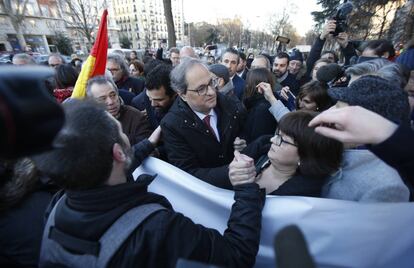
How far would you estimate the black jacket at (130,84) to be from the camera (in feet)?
16.2

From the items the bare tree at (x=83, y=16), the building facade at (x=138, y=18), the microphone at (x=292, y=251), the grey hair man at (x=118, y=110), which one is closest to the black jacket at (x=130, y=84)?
the grey hair man at (x=118, y=110)

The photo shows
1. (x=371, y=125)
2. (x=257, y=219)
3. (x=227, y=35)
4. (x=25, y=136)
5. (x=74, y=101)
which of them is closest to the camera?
(x=25, y=136)

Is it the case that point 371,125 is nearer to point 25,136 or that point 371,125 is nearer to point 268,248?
point 268,248

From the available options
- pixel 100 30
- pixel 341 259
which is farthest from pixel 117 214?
pixel 100 30

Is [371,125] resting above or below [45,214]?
above

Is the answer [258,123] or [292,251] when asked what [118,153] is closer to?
[292,251]

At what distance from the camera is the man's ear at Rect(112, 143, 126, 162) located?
1.23m

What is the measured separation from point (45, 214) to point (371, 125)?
1741 mm

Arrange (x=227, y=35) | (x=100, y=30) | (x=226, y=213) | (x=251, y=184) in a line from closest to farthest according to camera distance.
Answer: (x=251, y=184) → (x=226, y=213) → (x=100, y=30) → (x=227, y=35)

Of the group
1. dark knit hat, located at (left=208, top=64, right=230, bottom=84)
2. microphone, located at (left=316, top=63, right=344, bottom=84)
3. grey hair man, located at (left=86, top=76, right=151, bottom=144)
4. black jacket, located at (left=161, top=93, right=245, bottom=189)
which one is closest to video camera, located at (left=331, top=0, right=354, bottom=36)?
microphone, located at (left=316, top=63, right=344, bottom=84)

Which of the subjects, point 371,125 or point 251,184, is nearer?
point 371,125

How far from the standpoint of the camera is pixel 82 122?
1.13 meters

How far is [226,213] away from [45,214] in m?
1.11

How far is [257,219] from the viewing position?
1.41m
